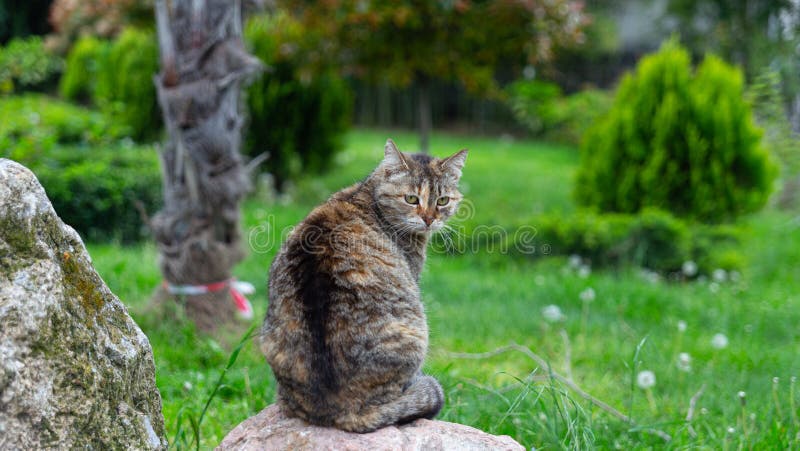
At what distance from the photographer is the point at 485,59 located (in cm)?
878

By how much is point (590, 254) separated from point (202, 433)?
447 cm

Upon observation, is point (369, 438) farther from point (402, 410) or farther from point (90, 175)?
point (90, 175)

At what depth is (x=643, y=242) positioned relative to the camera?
656 cm

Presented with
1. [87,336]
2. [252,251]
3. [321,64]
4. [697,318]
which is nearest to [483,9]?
[321,64]

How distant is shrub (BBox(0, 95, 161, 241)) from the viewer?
652 cm

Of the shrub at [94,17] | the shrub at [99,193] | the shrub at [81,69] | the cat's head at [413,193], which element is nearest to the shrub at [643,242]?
the shrub at [99,193]

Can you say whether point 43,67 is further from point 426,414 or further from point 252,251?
point 426,414

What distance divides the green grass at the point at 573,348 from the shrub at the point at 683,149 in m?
0.52

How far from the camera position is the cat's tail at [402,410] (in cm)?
247

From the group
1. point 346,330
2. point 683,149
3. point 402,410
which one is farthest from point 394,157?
point 683,149

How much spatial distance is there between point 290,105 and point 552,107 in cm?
823

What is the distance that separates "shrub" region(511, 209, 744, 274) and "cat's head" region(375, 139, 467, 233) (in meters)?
3.85

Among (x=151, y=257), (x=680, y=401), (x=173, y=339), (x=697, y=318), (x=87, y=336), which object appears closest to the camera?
(x=87, y=336)

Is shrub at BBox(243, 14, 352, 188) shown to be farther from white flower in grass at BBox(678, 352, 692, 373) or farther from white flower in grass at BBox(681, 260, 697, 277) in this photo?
white flower in grass at BBox(678, 352, 692, 373)
